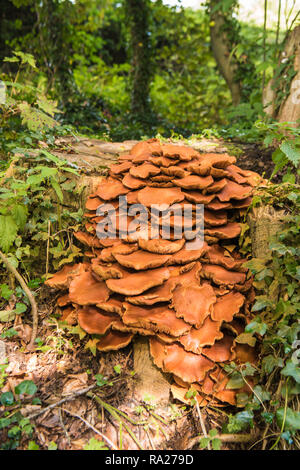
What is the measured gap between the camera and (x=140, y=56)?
9.66m

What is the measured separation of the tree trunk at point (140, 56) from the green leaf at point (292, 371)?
851 centimetres

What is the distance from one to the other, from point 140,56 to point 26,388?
9.99 metres

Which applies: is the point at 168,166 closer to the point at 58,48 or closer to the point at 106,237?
the point at 106,237

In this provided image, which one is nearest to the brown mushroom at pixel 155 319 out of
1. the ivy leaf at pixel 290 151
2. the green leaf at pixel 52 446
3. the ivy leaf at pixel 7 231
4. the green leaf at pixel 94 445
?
the green leaf at pixel 94 445

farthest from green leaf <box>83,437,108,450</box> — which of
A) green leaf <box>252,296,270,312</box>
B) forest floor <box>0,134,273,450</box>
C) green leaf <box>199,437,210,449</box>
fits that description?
green leaf <box>252,296,270,312</box>

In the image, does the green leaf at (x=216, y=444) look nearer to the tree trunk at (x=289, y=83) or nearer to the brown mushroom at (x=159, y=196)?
the brown mushroom at (x=159, y=196)

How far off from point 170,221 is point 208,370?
1.19 m

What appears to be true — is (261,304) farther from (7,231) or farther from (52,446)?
(7,231)

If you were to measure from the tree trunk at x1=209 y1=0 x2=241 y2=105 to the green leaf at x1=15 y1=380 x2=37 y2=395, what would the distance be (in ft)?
29.3

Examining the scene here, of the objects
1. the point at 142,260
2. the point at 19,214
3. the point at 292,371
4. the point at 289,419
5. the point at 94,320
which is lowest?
the point at 289,419

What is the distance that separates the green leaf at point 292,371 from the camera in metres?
1.92

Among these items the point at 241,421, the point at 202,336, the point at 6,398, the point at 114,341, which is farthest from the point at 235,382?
the point at 6,398

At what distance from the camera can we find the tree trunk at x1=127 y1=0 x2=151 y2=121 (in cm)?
926
